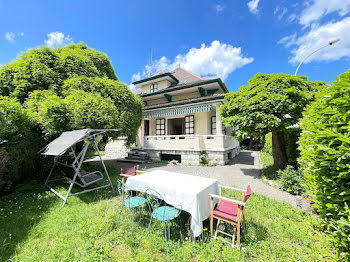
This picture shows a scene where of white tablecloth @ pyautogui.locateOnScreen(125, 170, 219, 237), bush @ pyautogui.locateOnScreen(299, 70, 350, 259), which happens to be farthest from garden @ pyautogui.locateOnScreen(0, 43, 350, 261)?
white tablecloth @ pyautogui.locateOnScreen(125, 170, 219, 237)

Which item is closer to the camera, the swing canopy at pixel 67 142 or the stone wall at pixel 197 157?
the swing canopy at pixel 67 142

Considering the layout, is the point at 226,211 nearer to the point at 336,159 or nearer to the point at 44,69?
the point at 336,159

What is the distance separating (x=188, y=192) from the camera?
312 centimetres

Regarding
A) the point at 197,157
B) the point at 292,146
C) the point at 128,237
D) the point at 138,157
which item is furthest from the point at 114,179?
the point at 292,146

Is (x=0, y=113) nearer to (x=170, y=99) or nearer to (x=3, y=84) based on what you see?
(x=3, y=84)

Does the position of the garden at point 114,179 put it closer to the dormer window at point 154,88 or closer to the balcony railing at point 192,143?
the balcony railing at point 192,143

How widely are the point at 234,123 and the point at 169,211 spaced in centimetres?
612

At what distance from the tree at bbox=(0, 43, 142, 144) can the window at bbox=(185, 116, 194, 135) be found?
603cm

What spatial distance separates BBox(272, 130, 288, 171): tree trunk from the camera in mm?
7539

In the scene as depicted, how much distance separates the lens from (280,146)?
7582mm

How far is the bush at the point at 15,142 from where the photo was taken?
16.3ft

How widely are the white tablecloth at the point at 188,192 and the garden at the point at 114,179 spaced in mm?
472

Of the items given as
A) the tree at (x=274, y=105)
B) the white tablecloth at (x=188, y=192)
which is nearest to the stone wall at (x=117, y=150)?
the tree at (x=274, y=105)

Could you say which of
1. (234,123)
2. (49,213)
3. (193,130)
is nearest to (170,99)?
(193,130)
